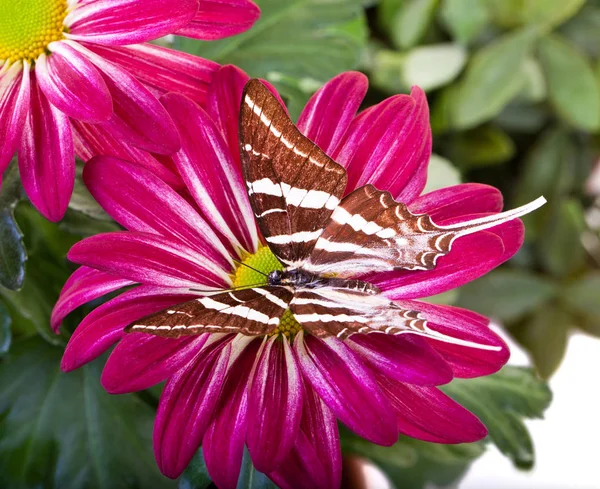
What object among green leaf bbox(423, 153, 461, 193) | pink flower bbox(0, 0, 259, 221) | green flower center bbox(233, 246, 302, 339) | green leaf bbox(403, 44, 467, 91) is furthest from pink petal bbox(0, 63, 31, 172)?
green leaf bbox(403, 44, 467, 91)

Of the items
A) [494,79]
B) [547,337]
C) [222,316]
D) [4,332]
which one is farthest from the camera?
[547,337]

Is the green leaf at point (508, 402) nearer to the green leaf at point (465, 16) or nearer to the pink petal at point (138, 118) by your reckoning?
the pink petal at point (138, 118)

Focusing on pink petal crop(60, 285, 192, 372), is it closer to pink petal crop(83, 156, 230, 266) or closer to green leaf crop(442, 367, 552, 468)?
pink petal crop(83, 156, 230, 266)

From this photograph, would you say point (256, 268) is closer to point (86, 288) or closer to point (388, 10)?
point (86, 288)

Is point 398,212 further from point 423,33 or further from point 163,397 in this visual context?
point 423,33

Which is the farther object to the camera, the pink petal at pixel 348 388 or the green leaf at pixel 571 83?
the green leaf at pixel 571 83

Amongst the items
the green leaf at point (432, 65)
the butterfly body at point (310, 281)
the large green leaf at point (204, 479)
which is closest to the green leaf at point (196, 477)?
the large green leaf at point (204, 479)

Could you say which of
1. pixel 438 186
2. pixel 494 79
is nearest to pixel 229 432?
pixel 438 186

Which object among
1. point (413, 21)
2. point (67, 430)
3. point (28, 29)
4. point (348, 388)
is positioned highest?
point (413, 21)
